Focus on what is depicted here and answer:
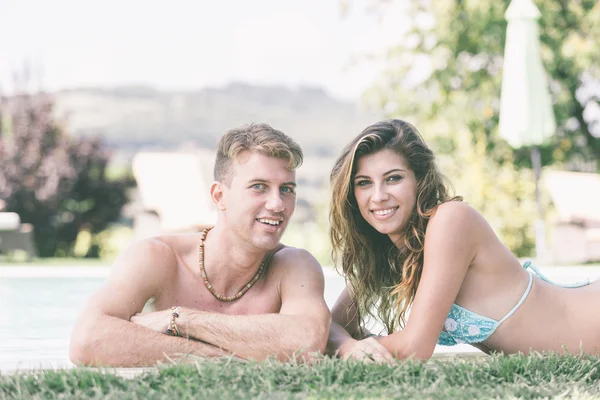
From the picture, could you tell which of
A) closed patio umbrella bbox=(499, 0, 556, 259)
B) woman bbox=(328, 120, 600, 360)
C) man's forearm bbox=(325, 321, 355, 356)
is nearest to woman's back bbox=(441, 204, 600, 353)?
woman bbox=(328, 120, 600, 360)

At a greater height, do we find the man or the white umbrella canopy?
the white umbrella canopy

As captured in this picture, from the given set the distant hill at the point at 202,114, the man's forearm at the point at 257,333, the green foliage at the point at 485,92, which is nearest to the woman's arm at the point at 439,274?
the man's forearm at the point at 257,333

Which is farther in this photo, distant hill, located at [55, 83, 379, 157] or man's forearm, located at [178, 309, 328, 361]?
distant hill, located at [55, 83, 379, 157]

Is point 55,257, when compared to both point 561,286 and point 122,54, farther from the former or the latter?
point 561,286

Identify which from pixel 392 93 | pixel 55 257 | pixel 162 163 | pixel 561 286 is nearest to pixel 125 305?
pixel 561 286

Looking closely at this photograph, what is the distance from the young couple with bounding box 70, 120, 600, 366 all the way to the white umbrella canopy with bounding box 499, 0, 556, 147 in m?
7.62

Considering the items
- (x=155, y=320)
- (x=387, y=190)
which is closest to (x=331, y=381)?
(x=155, y=320)

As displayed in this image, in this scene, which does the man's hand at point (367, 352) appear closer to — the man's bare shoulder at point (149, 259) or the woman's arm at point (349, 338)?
the woman's arm at point (349, 338)

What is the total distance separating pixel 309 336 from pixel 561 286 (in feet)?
4.02

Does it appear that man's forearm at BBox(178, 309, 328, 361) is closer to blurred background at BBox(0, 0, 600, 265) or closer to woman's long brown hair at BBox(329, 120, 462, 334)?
woman's long brown hair at BBox(329, 120, 462, 334)

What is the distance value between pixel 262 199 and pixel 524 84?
8.29 m

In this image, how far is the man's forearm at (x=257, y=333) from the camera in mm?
3113

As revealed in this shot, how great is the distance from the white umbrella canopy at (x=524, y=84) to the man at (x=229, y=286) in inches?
311

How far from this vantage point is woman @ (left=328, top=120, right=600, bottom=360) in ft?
10.4
